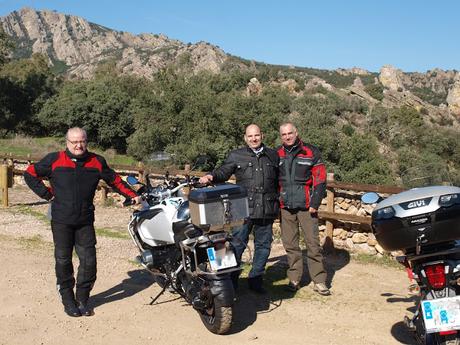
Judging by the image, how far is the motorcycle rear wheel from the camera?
4250mm

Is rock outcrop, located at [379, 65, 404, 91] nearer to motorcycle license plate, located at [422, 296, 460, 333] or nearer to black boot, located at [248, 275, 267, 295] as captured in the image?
black boot, located at [248, 275, 267, 295]

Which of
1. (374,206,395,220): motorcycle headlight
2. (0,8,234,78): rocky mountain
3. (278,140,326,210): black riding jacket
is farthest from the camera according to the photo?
(0,8,234,78): rocky mountain

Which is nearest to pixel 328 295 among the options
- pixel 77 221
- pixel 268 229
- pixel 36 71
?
pixel 268 229

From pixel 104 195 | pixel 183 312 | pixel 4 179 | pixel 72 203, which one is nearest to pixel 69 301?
pixel 72 203

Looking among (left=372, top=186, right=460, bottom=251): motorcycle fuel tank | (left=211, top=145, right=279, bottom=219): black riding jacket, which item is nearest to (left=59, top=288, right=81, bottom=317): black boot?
(left=211, top=145, right=279, bottom=219): black riding jacket

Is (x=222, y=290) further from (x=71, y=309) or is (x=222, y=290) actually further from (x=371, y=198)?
(x=71, y=309)

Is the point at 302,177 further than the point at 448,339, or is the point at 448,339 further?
the point at 302,177

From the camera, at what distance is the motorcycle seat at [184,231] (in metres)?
4.41

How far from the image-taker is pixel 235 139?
1282 inches

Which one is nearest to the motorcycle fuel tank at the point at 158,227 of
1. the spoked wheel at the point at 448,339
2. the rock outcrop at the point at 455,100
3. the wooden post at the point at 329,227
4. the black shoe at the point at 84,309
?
the black shoe at the point at 84,309

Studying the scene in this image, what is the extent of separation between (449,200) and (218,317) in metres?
2.06

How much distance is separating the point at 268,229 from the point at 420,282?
2.09m

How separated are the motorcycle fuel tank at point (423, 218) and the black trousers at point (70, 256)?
9.29 feet

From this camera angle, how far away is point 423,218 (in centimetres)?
337
